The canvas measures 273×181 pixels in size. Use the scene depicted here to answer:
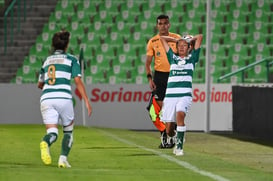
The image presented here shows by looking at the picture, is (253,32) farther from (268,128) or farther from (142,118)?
(268,128)

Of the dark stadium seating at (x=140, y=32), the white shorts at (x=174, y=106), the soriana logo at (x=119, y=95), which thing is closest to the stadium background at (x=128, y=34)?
the dark stadium seating at (x=140, y=32)

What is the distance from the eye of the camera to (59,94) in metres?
10.9

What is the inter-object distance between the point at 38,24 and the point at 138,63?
388 centimetres

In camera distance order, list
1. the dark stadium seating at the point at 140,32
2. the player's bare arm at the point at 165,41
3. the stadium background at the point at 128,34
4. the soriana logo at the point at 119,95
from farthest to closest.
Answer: the dark stadium seating at the point at 140,32
the stadium background at the point at 128,34
the soriana logo at the point at 119,95
the player's bare arm at the point at 165,41

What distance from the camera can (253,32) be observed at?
31.8 m

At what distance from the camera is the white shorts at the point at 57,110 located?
1088cm

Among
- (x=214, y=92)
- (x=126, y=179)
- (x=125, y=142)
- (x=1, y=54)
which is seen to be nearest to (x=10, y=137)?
(x=125, y=142)

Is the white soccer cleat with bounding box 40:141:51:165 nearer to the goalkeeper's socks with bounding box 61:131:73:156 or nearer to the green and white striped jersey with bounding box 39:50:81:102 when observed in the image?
the goalkeeper's socks with bounding box 61:131:73:156

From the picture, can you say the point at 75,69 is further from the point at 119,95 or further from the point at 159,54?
the point at 119,95

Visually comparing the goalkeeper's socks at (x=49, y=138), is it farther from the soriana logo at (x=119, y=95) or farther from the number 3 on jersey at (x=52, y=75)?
the soriana logo at (x=119, y=95)

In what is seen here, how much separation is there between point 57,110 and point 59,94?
0.63ft

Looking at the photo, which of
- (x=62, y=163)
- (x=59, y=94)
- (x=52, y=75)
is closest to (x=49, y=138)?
(x=62, y=163)

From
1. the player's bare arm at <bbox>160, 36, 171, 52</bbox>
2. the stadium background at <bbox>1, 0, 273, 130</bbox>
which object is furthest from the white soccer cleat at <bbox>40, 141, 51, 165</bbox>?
the stadium background at <bbox>1, 0, 273, 130</bbox>

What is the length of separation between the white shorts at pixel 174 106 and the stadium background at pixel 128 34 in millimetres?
14880
